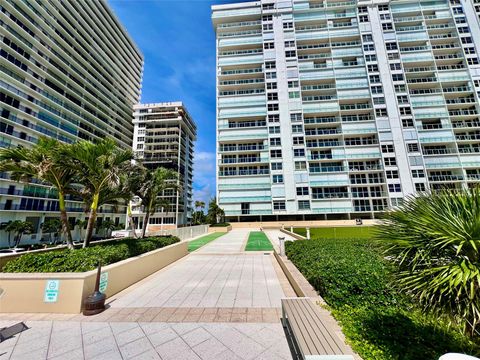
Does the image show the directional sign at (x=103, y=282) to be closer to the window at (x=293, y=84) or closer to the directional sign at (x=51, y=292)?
the directional sign at (x=51, y=292)

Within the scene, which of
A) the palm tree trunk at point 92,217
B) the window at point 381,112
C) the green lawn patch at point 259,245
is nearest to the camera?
the palm tree trunk at point 92,217

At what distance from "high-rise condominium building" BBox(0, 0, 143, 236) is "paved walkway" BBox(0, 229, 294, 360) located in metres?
38.6

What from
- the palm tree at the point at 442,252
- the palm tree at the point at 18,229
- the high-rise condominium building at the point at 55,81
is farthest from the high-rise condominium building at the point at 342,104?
the palm tree at the point at 442,252

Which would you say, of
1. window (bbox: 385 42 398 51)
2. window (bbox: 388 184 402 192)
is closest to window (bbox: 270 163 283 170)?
window (bbox: 388 184 402 192)

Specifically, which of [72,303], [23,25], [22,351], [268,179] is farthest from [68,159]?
[23,25]

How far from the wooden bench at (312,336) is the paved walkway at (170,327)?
0.56 metres

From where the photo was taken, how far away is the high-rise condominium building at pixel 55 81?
3584 cm

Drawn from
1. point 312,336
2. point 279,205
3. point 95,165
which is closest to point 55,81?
point 279,205

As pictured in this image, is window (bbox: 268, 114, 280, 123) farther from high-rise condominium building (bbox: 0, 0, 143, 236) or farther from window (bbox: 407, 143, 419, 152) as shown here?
high-rise condominium building (bbox: 0, 0, 143, 236)

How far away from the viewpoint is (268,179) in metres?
44.3

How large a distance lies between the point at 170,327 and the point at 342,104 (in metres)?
50.1

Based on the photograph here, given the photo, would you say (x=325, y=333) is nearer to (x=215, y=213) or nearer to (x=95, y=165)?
(x=95, y=165)

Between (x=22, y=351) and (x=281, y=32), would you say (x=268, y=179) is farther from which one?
(x=22, y=351)

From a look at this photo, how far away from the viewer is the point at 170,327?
444cm
